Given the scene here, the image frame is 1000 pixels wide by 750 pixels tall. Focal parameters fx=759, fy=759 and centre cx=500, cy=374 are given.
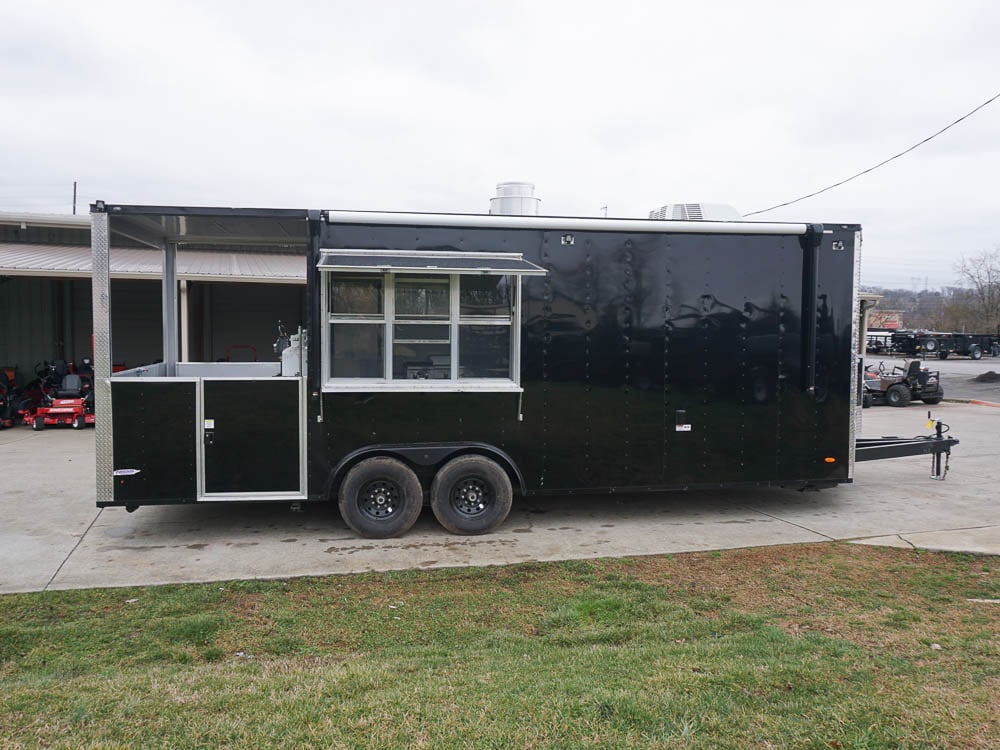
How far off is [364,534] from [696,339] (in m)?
3.89

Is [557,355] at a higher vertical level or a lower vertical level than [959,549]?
higher

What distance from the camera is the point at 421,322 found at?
7379mm

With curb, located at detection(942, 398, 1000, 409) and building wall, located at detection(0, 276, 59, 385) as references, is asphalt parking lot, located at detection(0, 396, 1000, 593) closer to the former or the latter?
building wall, located at detection(0, 276, 59, 385)

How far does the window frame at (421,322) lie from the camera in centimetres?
718

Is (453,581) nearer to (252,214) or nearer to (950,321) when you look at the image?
(252,214)

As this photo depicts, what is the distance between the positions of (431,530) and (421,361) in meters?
1.74

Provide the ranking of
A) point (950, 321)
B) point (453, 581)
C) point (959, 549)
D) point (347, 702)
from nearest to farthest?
point (347, 702) → point (453, 581) → point (959, 549) → point (950, 321)

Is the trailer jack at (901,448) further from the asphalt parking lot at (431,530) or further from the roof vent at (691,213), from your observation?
the roof vent at (691,213)

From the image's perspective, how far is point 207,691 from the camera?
3.77 meters

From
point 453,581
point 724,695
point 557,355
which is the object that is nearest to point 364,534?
point 453,581

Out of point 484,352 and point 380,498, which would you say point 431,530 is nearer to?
point 380,498

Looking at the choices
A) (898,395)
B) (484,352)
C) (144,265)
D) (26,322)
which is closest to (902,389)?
(898,395)

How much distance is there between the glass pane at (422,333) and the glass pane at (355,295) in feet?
0.89

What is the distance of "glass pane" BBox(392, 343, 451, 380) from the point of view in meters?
7.38
